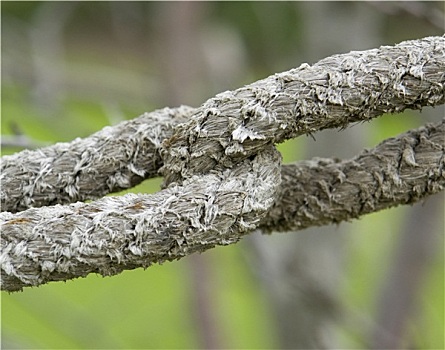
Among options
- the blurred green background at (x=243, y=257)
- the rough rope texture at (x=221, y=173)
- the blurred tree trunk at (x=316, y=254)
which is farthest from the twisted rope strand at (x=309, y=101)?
the blurred tree trunk at (x=316, y=254)

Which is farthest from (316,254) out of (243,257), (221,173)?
(221,173)

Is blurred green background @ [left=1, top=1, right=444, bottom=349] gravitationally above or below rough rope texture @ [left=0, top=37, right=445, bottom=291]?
above

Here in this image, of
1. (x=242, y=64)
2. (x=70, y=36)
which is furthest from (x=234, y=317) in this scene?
(x=70, y=36)

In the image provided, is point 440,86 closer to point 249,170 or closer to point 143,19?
point 249,170

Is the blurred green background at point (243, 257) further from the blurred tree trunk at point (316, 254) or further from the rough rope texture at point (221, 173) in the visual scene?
the rough rope texture at point (221, 173)

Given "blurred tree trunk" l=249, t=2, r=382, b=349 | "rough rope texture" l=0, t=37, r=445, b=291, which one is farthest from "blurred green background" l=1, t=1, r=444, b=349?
"rough rope texture" l=0, t=37, r=445, b=291

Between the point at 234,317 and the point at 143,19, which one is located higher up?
the point at 143,19

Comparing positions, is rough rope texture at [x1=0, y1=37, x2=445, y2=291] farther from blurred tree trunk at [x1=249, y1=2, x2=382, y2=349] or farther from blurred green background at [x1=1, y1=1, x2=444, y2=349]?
blurred tree trunk at [x1=249, y1=2, x2=382, y2=349]

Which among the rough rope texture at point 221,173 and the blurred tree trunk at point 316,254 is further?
the blurred tree trunk at point 316,254
